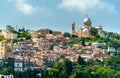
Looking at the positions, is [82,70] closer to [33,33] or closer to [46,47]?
[46,47]

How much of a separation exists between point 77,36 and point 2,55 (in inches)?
814

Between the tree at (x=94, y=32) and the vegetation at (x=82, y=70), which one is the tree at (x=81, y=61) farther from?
the tree at (x=94, y=32)

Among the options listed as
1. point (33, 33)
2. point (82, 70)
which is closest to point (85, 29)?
point (33, 33)

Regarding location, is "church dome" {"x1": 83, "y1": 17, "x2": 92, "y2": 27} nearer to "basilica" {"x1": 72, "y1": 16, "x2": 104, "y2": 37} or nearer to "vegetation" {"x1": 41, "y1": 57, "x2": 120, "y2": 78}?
"basilica" {"x1": 72, "y1": 16, "x2": 104, "y2": 37}

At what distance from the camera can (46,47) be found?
273 ft

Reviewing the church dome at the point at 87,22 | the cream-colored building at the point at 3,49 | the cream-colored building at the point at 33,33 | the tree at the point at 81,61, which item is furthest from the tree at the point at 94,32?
the cream-colored building at the point at 3,49

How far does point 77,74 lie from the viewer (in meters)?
62.3

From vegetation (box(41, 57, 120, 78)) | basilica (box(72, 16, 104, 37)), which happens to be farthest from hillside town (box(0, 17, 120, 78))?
vegetation (box(41, 57, 120, 78))

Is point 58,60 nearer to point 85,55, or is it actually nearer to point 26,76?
point 85,55

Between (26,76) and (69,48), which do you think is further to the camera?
(69,48)

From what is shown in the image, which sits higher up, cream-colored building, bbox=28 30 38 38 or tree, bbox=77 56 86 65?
cream-colored building, bbox=28 30 38 38

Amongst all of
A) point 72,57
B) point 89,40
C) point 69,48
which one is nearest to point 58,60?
point 72,57

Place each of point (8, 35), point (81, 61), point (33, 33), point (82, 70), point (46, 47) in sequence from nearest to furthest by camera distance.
A: point (82, 70)
point (81, 61)
point (46, 47)
point (8, 35)
point (33, 33)

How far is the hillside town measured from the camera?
71062 mm
